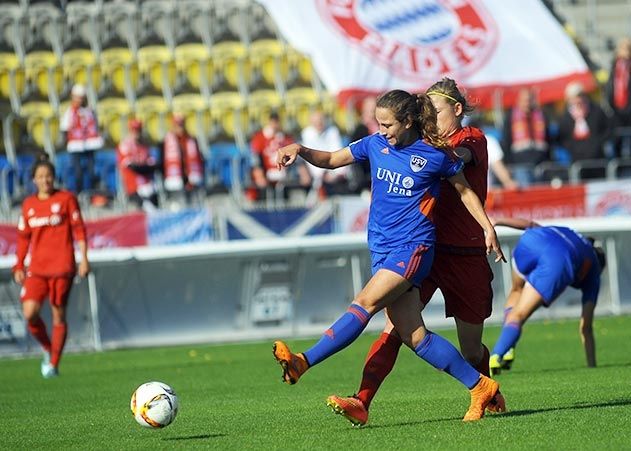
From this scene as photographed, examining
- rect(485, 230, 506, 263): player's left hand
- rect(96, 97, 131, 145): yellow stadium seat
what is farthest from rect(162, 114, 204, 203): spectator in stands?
rect(485, 230, 506, 263): player's left hand

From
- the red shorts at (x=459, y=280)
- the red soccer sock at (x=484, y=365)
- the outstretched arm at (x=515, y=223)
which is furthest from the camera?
the outstretched arm at (x=515, y=223)

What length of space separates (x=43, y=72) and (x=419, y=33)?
21.0 feet

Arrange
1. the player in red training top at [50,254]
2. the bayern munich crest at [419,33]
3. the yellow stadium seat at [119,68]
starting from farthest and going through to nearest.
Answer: the bayern munich crest at [419,33], the yellow stadium seat at [119,68], the player in red training top at [50,254]

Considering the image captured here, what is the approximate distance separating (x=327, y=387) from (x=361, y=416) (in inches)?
127

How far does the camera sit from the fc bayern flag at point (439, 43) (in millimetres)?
21203

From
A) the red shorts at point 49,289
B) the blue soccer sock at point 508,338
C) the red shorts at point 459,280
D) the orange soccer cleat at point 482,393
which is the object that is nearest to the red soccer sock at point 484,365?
the red shorts at point 459,280

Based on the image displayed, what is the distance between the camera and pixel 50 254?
43.0 ft

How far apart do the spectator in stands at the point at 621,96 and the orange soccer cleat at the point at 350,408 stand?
47.9ft

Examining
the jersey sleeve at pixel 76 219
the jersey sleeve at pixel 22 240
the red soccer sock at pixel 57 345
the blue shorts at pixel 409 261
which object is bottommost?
the red soccer sock at pixel 57 345

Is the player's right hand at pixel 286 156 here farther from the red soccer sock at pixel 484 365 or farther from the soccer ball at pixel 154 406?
the red soccer sock at pixel 484 365

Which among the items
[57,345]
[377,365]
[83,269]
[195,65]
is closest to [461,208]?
[377,365]

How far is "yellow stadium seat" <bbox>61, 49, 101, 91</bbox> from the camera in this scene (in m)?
20.9

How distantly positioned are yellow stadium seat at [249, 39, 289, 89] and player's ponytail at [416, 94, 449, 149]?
48.1 ft

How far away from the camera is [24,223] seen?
13.2 metres
